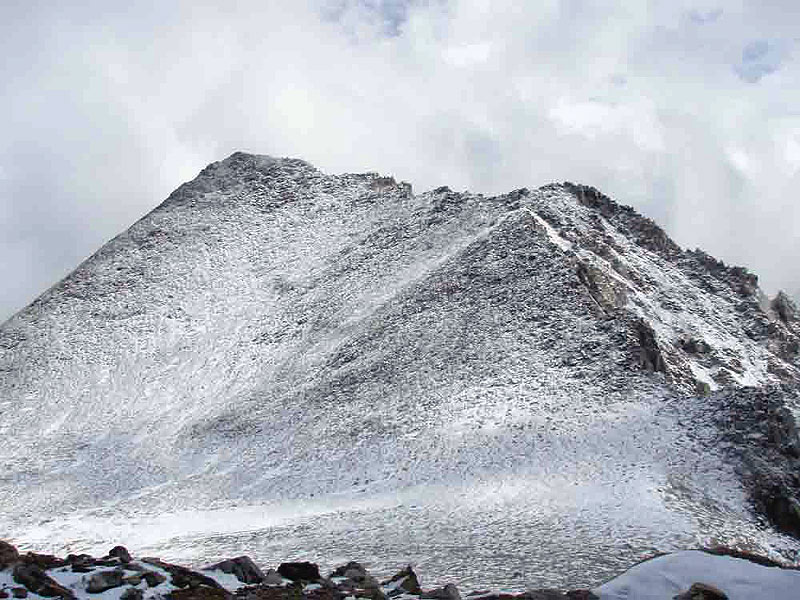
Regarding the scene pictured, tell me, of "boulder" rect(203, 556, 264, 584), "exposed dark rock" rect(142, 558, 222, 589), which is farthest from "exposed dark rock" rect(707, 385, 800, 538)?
"exposed dark rock" rect(142, 558, 222, 589)

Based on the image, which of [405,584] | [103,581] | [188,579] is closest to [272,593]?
[188,579]

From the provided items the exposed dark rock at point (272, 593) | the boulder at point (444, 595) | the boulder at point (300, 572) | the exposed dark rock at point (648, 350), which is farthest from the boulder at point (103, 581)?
the exposed dark rock at point (648, 350)

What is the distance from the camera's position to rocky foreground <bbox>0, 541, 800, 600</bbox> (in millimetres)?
14102

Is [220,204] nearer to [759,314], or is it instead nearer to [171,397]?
[171,397]

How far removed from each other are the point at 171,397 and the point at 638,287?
3206 cm

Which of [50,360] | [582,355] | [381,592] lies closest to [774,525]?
[582,355]

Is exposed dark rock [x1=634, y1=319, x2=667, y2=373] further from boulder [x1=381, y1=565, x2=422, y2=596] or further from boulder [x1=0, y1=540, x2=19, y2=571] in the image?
boulder [x1=0, y1=540, x2=19, y2=571]

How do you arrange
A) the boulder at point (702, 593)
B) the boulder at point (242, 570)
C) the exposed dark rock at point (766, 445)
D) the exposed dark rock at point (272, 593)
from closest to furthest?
the boulder at point (702, 593)
the exposed dark rock at point (272, 593)
the boulder at point (242, 570)
the exposed dark rock at point (766, 445)

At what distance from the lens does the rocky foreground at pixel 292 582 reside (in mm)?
14102

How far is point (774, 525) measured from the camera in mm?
31031

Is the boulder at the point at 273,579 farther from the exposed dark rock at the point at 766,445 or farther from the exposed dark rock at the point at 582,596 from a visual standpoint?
the exposed dark rock at the point at 766,445

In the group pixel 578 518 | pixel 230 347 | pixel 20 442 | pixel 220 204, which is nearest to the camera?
pixel 578 518

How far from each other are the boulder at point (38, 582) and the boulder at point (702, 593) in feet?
34.6

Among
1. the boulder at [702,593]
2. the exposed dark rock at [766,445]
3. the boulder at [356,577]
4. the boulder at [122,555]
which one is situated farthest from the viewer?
the exposed dark rock at [766,445]
